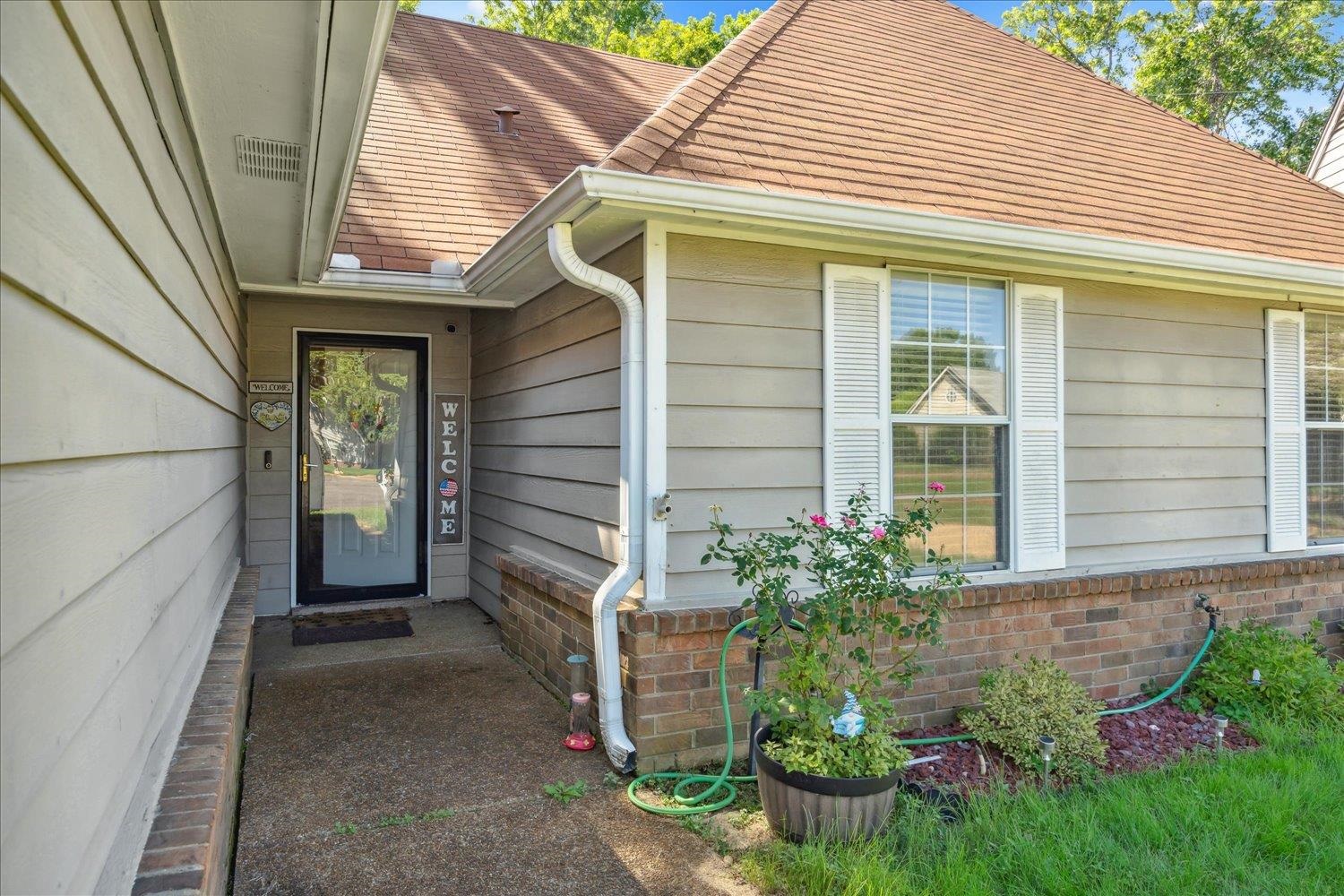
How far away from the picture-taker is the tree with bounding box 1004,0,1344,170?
16219 mm

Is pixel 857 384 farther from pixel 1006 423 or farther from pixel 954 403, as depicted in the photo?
pixel 1006 423

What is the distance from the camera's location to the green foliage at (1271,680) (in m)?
4.50

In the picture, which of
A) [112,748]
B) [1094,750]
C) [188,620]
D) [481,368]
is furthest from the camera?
[481,368]

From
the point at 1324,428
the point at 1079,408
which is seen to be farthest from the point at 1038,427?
the point at 1324,428

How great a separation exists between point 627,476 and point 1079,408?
273 cm

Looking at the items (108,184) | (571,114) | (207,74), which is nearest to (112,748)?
(108,184)

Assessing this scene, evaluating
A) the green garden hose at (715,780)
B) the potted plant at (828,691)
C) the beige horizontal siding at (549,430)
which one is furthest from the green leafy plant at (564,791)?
the beige horizontal siding at (549,430)

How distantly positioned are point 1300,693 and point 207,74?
5.65 m

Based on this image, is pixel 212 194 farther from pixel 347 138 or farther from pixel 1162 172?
pixel 1162 172

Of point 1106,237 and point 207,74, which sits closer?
point 207,74

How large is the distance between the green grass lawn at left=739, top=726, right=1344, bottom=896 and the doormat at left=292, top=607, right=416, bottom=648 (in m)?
3.62

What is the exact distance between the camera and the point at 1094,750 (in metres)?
3.91

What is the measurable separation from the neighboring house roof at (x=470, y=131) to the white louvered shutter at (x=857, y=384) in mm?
2768

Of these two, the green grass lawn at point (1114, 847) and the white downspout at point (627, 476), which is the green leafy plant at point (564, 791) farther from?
the green grass lawn at point (1114, 847)
